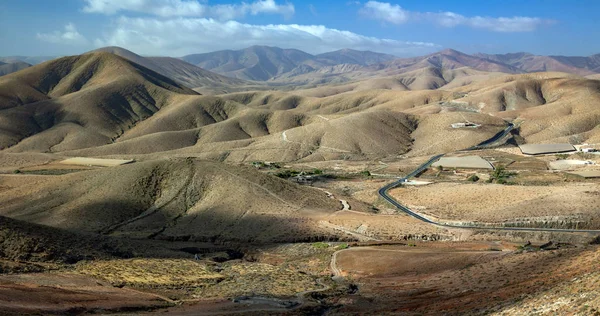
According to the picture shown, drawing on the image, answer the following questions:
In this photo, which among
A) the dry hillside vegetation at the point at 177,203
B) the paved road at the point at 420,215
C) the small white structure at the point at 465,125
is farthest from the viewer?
the small white structure at the point at 465,125

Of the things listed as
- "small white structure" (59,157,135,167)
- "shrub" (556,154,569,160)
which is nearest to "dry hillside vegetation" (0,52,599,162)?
"small white structure" (59,157,135,167)

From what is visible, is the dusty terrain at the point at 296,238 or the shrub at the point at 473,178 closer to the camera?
the dusty terrain at the point at 296,238

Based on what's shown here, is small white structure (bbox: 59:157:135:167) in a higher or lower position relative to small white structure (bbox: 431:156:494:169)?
lower

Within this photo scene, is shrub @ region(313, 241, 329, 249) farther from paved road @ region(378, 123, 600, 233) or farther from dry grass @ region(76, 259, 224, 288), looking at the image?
paved road @ region(378, 123, 600, 233)

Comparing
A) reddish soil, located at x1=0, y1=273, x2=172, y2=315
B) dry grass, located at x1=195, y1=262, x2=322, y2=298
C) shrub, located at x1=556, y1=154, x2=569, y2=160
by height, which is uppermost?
shrub, located at x1=556, y1=154, x2=569, y2=160

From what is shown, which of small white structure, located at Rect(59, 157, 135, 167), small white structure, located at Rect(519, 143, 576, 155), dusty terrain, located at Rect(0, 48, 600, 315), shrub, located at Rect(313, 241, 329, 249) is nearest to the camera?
dusty terrain, located at Rect(0, 48, 600, 315)

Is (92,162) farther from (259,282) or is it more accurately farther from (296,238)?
(259,282)

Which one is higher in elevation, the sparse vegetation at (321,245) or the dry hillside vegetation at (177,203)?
the dry hillside vegetation at (177,203)

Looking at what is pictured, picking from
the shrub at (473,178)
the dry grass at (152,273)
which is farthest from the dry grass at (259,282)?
the shrub at (473,178)

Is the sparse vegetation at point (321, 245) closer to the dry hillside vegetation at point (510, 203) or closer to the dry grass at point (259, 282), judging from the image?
the dry grass at point (259, 282)
